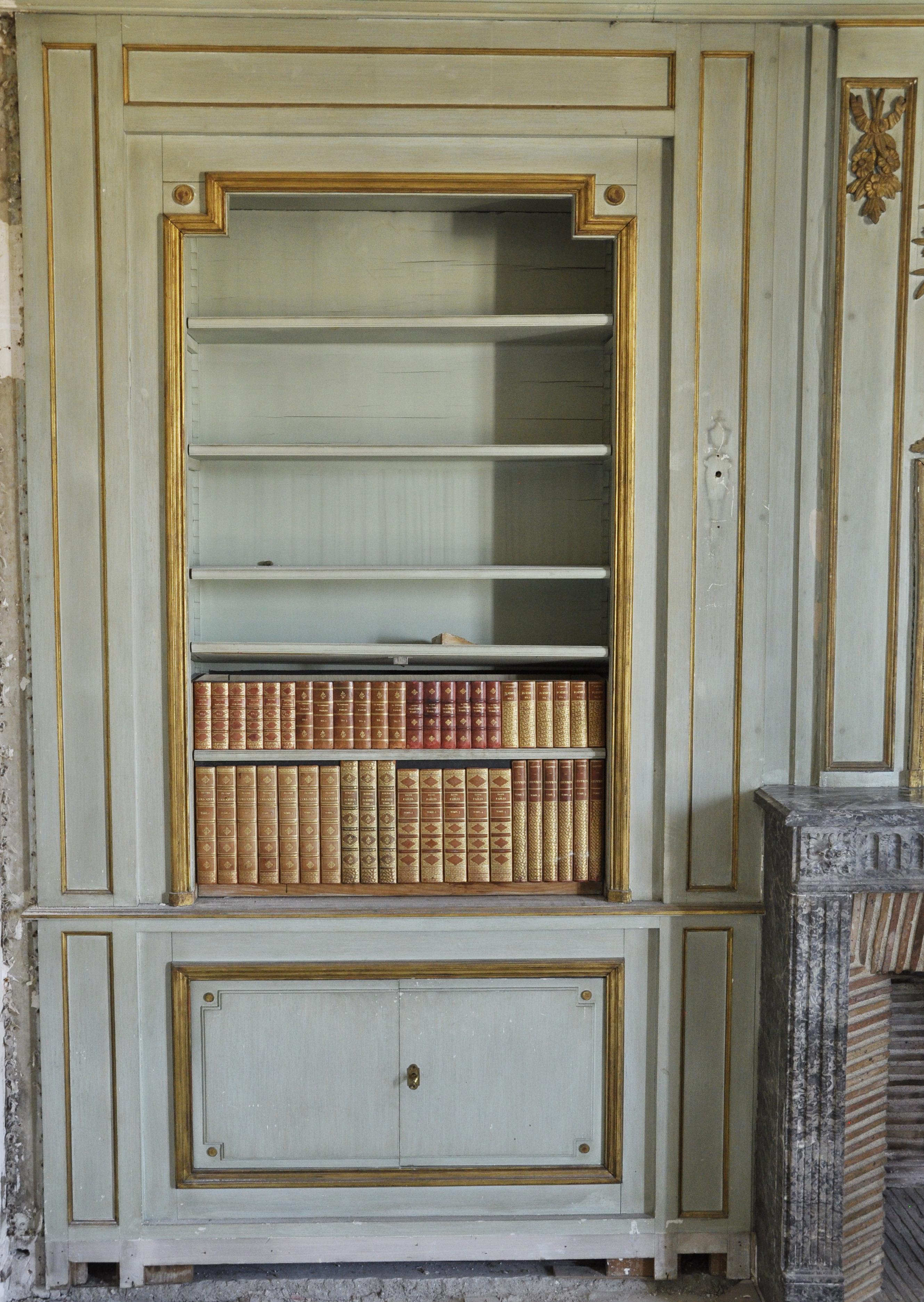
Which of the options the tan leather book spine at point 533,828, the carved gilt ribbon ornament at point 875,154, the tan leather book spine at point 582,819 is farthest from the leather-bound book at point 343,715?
the carved gilt ribbon ornament at point 875,154

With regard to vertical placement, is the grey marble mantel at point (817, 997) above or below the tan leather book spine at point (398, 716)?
below

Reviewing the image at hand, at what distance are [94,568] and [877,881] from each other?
5.97 feet

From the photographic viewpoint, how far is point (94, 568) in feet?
6.56

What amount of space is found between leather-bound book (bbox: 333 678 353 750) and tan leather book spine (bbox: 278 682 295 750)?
94 millimetres

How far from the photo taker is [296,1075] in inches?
81.6

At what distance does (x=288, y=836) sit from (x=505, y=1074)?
0.75m

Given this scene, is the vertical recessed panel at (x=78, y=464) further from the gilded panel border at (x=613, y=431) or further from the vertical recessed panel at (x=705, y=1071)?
the vertical recessed panel at (x=705, y=1071)

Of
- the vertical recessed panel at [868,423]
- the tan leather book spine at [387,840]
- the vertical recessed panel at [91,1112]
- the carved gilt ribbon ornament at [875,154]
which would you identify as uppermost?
the carved gilt ribbon ornament at [875,154]

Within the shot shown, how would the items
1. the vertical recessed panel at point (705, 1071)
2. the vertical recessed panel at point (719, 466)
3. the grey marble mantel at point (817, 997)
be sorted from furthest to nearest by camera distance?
the vertical recessed panel at point (705, 1071) < the vertical recessed panel at point (719, 466) < the grey marble mantel at point (817, 997)

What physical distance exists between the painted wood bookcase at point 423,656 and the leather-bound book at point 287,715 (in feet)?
0.47

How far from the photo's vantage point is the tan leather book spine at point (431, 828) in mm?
2090

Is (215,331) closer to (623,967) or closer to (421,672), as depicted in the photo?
(421,672)

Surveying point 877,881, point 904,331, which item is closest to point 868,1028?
point 877,881

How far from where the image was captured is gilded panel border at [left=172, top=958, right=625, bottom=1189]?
205 centimetres
